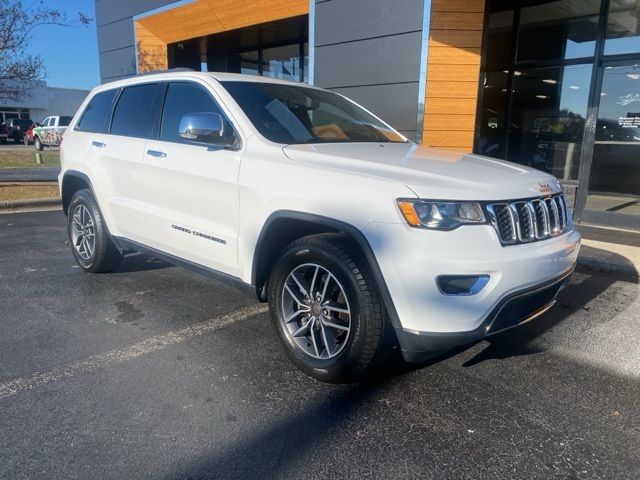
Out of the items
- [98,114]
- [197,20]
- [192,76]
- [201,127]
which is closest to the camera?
[201,127]


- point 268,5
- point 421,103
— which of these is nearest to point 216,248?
point 421,103

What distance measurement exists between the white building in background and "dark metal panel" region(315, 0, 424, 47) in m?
45.1

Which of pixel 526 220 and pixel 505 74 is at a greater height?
pixel 505 74

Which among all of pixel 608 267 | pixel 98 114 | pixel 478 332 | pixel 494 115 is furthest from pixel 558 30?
pixel 478 332

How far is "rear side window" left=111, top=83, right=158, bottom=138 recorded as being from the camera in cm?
420

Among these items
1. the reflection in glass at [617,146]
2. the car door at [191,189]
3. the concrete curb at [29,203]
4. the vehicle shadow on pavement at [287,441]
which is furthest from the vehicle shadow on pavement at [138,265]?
the reflection in glass at [617,146]

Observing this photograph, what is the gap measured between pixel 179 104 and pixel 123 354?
6.52 feet

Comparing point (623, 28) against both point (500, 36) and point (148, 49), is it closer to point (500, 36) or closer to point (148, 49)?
point (500, 36)

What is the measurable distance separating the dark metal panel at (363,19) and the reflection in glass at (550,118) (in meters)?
2.73

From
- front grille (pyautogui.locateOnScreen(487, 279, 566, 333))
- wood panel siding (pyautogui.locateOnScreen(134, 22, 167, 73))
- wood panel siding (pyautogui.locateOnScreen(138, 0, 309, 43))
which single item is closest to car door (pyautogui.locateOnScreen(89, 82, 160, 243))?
front grille (pyautogui.locateOnScreen(487, 279, 566, 333))

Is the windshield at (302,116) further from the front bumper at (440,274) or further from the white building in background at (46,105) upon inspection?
the white building in background at (46,105)

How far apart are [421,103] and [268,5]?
13.9 feet

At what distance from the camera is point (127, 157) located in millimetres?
4223

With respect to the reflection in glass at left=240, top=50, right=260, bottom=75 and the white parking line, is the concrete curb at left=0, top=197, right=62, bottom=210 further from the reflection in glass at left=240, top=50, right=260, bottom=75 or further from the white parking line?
the reflection in glass at left=240, top=50, right=260, bottom=75
